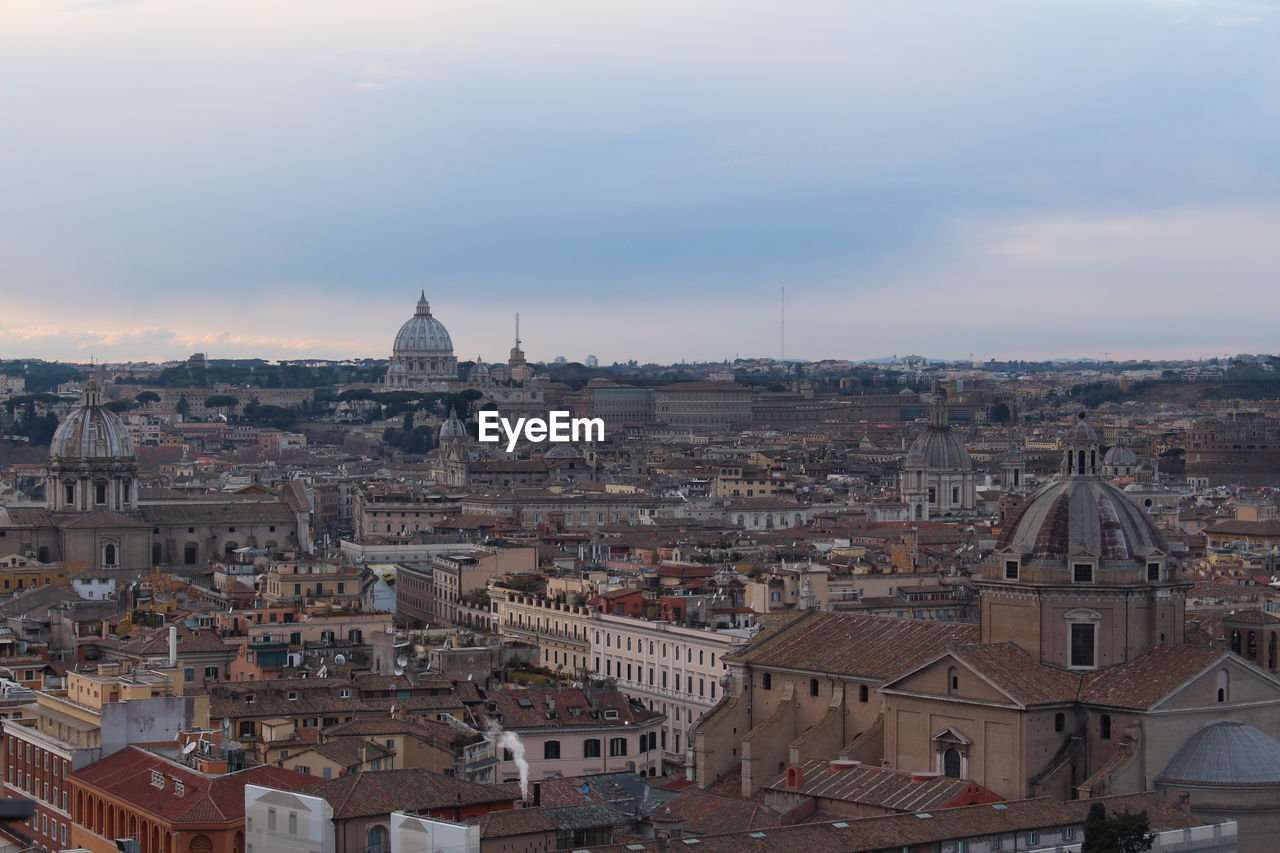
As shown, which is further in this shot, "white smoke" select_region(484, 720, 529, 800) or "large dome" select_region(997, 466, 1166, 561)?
"white smoke" select_region(484, 720, 529, 800)

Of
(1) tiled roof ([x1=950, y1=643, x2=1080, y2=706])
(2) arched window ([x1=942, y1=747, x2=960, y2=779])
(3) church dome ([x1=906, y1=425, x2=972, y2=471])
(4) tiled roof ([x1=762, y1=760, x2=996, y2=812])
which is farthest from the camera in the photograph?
(3) church dome ([x1=906, y1=425, x2=972, y2=471])

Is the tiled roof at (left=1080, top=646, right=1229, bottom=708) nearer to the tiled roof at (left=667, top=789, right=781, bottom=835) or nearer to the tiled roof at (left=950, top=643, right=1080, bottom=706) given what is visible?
the tiled roof at (left=950, top=643, right=1080, bottom=706)

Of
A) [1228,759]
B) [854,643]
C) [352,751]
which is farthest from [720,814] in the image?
[1228,759]

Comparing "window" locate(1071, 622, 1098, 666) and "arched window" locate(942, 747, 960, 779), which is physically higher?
"window" locate(1071, 622, 1098, 666)

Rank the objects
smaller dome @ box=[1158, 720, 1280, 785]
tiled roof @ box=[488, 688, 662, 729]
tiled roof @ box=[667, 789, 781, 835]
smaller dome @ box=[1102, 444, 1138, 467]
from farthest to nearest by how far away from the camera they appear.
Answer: smaller dome @ box=[1102, 444, 1138, 467] → tiled roof @ box=[488, 688, 662, 729] → smaller dome @ box=[1158, 720, 1280, 785] → tiled roof @ box=[667, 789, 781, 835]

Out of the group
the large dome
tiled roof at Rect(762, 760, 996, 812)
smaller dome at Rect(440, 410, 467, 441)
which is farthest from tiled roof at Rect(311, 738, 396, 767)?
smaller dome at Rect(440, 410, 467, 441)

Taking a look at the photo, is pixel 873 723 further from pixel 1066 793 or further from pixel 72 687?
pixel 72 687

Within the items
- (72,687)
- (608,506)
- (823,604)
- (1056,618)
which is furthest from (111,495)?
(1056,618)
